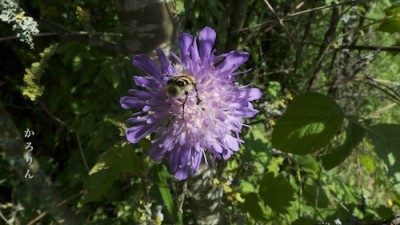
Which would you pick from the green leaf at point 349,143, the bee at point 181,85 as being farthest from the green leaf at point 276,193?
the bee at point 181,85

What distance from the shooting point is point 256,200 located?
158 centimetres

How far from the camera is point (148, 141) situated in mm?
1139

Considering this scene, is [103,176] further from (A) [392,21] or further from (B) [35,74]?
(A) [392,21]

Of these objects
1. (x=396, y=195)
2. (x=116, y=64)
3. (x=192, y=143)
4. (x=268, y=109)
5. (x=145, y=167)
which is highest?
(x=116, y=64)

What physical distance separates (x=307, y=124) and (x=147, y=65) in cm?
54

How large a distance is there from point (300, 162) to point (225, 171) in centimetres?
57

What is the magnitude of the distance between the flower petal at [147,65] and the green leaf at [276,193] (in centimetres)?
76

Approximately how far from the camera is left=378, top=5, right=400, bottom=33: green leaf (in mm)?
1225

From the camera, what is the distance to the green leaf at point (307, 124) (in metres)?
1.25

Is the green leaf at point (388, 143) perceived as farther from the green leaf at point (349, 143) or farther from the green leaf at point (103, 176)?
the green leaf at point (103, 176)

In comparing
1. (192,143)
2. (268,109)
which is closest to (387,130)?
(268,109)

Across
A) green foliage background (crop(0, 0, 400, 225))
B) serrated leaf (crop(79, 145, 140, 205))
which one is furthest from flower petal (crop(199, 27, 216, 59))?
serrated leaf (crop(79, 145, 140, 205))

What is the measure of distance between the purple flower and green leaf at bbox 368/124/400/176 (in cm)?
44

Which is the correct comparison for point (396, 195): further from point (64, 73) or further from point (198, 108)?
point (64, 73)
